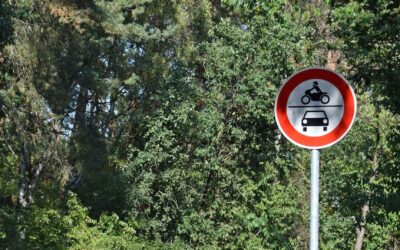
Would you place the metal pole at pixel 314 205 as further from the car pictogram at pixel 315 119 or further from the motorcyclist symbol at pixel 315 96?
the motorcyclist symbol at pixel 315 96

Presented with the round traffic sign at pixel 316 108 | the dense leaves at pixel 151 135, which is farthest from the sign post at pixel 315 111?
the dense leaves at pixel 151 135

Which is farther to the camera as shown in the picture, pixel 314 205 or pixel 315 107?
pixel 315 107

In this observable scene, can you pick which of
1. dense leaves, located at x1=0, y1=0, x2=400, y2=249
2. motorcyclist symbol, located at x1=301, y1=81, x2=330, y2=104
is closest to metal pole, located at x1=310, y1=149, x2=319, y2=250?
motorcyclist symbol, located at x1=301, y1=81, x2=330, y2=104

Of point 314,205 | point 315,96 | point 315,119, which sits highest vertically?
point 315,96

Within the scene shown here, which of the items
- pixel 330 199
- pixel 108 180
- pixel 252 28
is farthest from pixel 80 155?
pixel 330 199

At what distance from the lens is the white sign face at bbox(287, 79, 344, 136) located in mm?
4004

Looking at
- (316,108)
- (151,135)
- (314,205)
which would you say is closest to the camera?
(314,205)

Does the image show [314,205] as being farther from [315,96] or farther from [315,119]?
[315,96]

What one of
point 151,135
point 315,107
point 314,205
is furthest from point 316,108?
point 151,135

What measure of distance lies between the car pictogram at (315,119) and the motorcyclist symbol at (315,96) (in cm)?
7

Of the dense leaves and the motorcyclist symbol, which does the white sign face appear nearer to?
the motorcyclist symbol

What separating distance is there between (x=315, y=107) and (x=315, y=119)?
0.07 m

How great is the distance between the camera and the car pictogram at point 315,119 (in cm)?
402

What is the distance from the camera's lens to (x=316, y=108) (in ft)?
13.3
